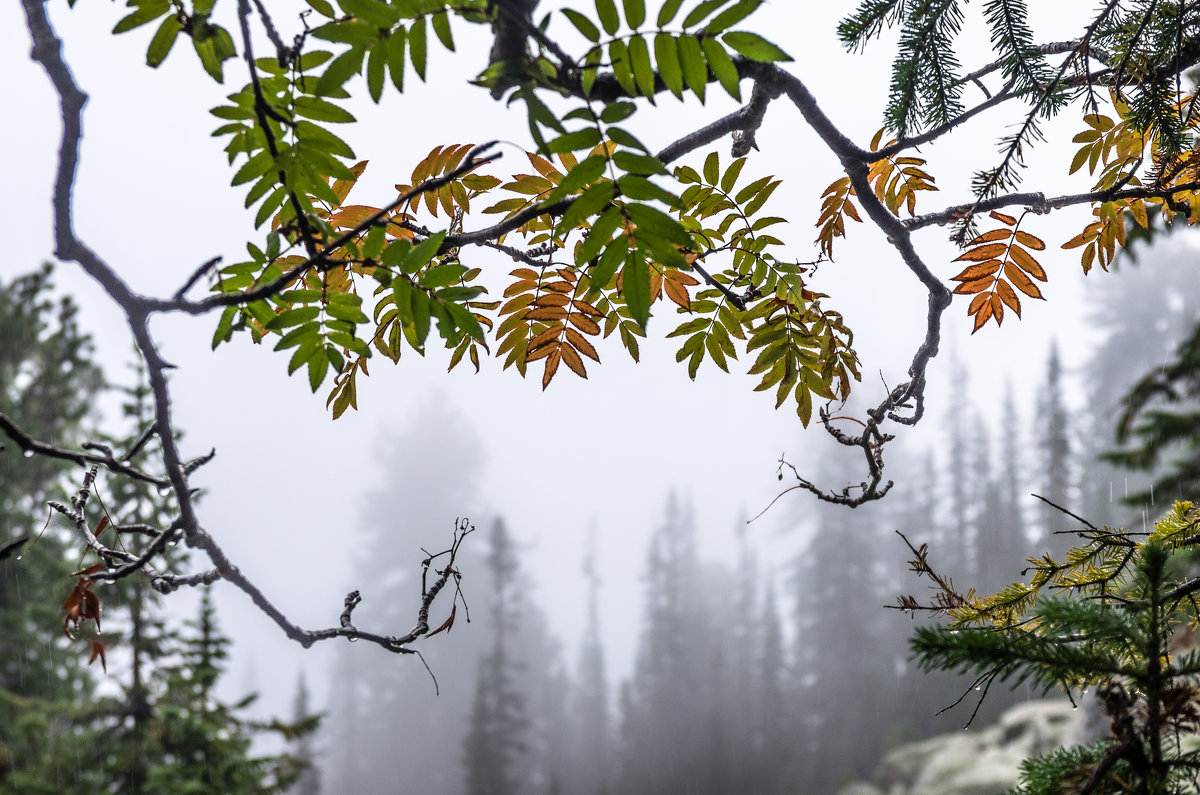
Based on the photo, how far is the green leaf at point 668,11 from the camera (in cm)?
102

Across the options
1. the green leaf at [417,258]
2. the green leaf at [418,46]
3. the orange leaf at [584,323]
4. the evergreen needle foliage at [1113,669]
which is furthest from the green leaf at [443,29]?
the evergreen needle foliage at [1113,669]

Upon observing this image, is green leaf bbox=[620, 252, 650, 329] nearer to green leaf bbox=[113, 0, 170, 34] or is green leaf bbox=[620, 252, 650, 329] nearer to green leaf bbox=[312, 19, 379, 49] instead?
green leaf bbox=[312, 19, 379, 49]

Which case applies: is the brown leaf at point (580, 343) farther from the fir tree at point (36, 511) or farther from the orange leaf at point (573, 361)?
the fir tree at point (36, 511)

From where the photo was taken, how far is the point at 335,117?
1.21m

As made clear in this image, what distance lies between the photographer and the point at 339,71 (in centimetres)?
102

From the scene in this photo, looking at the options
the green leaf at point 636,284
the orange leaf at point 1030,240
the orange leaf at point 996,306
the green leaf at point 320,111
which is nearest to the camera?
the green leaf at point 636,284

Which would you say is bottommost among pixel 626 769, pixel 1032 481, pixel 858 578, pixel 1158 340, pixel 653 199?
pixel 626 769

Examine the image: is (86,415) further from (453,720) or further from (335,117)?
(453,720)

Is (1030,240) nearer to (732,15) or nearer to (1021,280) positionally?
(1021,280)

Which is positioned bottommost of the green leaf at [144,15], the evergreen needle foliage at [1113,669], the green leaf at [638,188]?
the evergreen needle foliage at [1113,669]

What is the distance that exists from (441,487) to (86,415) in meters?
44.9

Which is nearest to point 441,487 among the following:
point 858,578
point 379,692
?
point 379,692

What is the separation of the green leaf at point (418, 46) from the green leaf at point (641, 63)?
1.00 feet

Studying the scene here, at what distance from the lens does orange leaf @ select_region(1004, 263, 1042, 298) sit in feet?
5.95
